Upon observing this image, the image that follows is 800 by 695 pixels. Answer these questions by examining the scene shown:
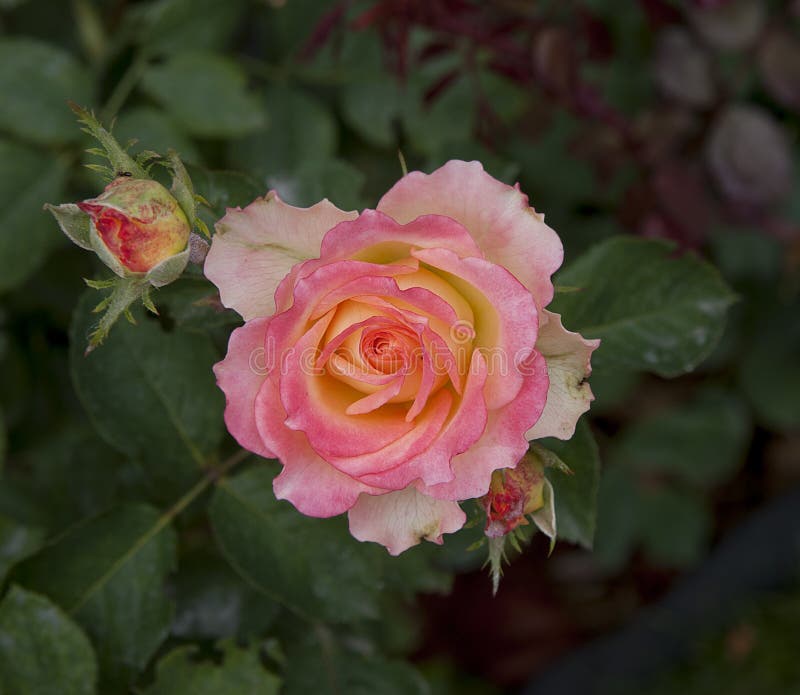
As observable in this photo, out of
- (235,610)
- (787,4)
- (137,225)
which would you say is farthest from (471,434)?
(787,4)

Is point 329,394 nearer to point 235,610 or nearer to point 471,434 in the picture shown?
point 471,434

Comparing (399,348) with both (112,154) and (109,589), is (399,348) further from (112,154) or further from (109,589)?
(109,589)

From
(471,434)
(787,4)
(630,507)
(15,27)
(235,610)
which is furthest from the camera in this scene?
(630,507)

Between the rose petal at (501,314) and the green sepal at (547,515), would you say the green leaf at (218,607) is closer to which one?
the green sepal at (547,515)

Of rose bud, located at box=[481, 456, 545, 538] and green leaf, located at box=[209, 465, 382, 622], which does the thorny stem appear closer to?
green leaf, located at box=[209, 465, 382, 622]

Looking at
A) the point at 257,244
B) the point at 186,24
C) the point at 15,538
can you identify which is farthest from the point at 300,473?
the point at 186,24

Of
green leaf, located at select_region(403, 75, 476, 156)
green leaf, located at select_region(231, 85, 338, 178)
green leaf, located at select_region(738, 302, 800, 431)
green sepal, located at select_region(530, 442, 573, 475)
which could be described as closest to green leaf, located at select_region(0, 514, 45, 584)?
green leaf, located at select_region(231, 85, 338, 178)
